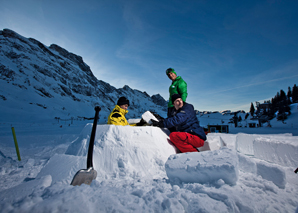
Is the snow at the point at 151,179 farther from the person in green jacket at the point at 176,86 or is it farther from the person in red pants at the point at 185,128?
the person in green jacket at the point at 176,86

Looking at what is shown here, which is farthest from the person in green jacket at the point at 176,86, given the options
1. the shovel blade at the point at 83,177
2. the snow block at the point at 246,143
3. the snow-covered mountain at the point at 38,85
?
the snow-covered mountain at the point at 38,85

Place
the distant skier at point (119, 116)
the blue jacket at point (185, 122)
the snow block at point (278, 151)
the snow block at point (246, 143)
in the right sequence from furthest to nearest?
1. the snow block at point (246, 143)
2. the distant skier at point (119, 116)
3. the blue jacket at point (185, 122)
4. the snow block at point (278, 151)

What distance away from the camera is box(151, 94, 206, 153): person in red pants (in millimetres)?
2641

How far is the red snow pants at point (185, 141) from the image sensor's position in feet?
8.57

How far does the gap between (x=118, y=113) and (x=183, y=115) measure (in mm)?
1512

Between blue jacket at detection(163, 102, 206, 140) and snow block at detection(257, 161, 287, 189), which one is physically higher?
blue jacket at detection(163, 102, 206, 140)

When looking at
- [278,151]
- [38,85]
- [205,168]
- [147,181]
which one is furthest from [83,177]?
[38,85]

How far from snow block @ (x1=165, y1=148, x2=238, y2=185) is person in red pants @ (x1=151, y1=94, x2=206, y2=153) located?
82 centimetres

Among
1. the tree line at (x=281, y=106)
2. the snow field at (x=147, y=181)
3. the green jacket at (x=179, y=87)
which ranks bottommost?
the snow field at (x=147, y=181)

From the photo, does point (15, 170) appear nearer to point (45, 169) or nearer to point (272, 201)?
point (45, 169)

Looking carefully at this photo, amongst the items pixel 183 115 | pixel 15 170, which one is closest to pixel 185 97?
pixel 183 115

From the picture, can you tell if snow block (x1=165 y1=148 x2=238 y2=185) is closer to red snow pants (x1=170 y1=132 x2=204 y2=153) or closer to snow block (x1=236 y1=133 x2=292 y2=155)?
red snow pants (x1=170 y1=132 x2=204 y2=153)

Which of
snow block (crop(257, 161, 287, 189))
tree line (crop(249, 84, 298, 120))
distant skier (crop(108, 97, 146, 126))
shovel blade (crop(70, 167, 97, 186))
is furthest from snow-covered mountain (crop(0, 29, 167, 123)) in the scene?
tree line (crop(249, 84, 298, 120))

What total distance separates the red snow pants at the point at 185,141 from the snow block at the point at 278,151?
1198 millimetres
